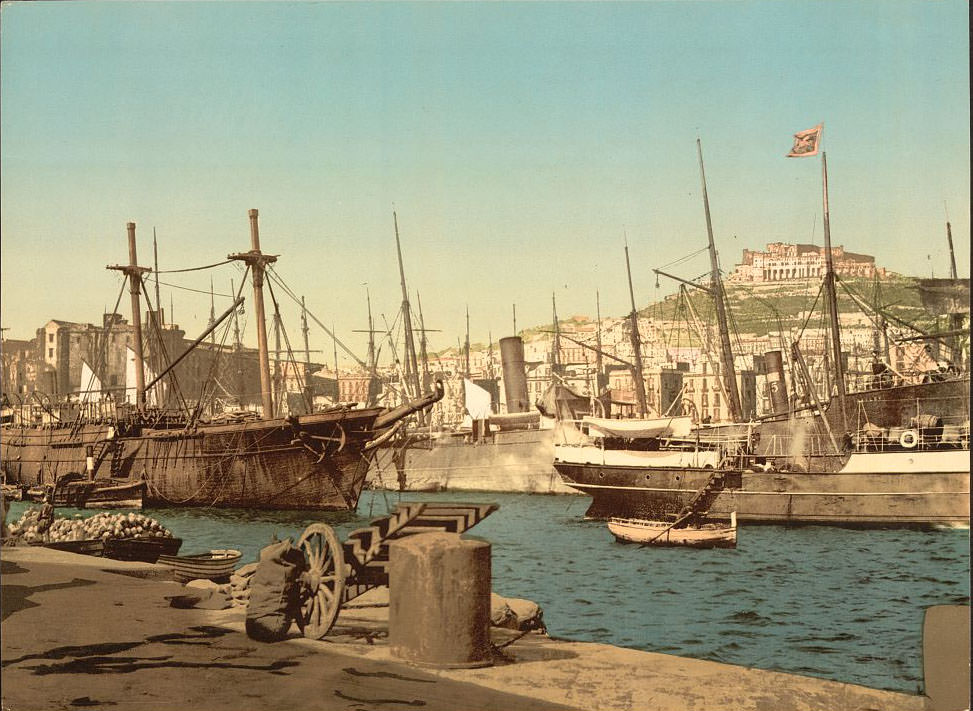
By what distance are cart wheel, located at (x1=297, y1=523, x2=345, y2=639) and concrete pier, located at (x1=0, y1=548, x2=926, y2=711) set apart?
0.55ft

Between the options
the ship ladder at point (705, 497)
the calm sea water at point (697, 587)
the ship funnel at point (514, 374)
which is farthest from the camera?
the ship ladder at point (705, 497)

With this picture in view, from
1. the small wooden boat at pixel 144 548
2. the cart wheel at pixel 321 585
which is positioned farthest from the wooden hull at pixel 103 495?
the cart wheel at pixel 321 585

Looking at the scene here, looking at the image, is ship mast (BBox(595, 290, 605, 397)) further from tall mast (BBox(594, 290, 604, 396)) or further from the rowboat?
the rowboat

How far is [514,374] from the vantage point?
13062 mm

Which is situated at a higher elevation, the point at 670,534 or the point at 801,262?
the point at 801,262

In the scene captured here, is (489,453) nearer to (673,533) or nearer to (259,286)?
(673,533)

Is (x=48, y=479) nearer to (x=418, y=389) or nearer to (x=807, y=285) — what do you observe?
(x=418, y=389)

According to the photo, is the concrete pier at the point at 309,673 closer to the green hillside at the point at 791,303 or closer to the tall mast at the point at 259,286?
the tall mast at the point at 259,286

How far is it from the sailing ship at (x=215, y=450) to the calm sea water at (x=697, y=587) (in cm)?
37

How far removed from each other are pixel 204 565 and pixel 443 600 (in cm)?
403

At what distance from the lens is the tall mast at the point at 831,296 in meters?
10.5

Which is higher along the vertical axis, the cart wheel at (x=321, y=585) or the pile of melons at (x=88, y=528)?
the pile of melons at (x=88, y=528)

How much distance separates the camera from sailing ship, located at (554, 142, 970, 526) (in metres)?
13.5

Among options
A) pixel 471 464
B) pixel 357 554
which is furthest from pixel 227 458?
pixel 357 554
